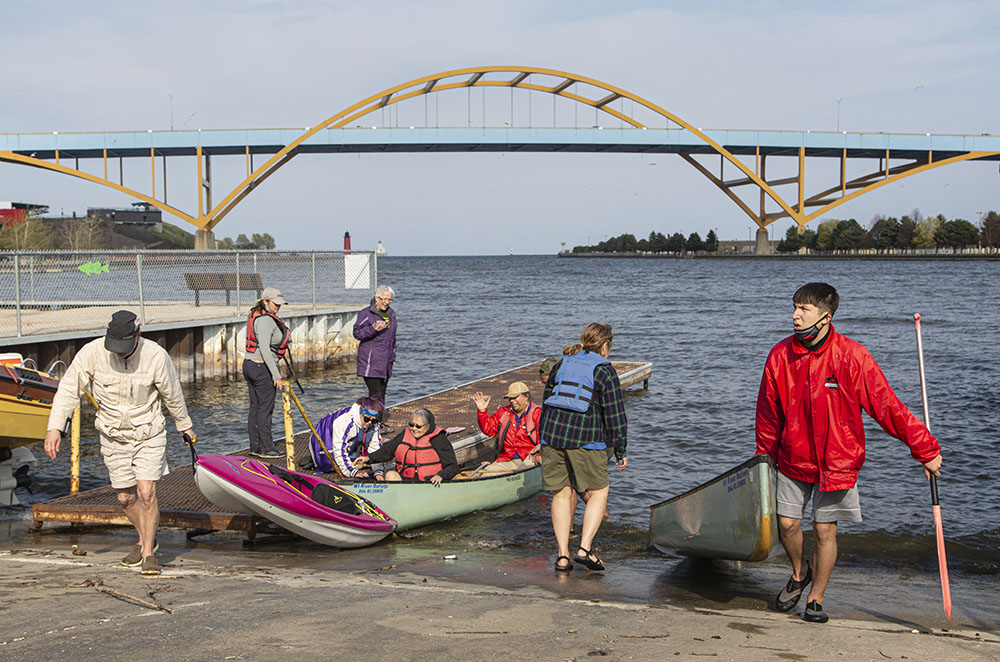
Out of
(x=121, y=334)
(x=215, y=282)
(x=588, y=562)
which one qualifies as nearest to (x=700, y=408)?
(x=588, y=562)

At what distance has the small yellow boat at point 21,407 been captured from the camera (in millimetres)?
8680

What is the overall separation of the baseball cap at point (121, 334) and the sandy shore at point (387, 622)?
4.97ft

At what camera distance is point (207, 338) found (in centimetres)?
1961

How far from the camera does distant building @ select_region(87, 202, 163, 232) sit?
138m

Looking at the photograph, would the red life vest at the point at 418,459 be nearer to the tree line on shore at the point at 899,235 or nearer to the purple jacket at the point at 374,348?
the purple jacket at the point at 374,348

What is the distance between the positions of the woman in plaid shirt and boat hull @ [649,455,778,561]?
0.68 metres

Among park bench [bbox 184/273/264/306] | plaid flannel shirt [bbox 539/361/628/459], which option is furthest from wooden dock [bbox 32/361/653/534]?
park bench [bbox 184/273/264/306]

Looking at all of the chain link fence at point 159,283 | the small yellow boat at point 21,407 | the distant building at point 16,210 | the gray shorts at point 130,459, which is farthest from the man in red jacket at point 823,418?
the distant building at point 16,210

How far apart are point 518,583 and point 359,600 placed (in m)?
1.37

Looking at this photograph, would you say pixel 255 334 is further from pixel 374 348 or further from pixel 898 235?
pixel 898 235

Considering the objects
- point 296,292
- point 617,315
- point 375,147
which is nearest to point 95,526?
point 296,292

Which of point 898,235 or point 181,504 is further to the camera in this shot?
point 898,235

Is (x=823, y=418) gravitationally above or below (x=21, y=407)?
above

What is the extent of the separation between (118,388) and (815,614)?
466 centimetres
